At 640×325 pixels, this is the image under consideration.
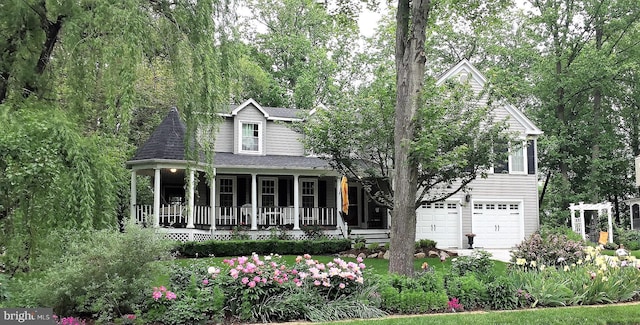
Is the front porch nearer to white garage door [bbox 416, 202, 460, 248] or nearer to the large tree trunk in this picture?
white garage door [bbox 416, 202, 460, 248]

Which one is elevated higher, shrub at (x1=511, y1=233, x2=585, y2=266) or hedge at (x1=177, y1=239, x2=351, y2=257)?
shrub at (x1=511, y1=233, x2=585, y2=266)

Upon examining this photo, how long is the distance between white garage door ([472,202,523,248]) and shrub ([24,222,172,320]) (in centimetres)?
1642

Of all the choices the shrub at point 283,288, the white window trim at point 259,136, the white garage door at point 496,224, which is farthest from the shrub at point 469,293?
the white garage door at point 496,224

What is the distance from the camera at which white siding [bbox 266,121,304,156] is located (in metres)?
19.9

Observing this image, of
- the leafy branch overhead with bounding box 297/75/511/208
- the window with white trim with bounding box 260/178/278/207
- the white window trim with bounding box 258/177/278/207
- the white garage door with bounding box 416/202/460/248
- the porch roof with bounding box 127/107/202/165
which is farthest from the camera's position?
the white garage door with bounding box 416/202/460/248

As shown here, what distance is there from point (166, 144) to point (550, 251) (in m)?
11.4

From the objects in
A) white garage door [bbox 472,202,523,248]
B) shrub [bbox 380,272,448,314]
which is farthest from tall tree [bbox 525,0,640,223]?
shrub [bbox 380,272,448,314]

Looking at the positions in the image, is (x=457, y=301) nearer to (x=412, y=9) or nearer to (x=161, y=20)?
(x=412, y=9)

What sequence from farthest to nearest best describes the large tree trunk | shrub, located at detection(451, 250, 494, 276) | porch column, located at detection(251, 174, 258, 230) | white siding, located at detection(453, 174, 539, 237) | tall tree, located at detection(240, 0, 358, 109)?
tall tree, located at detection(240, 0, 358, 109) < white siding, located at detection(453, 174, 539, 237) < porch column, located at detection(251, 174, 258, 230) < the large tree trunk < shrub, located at detection(451, 250, 494, 276)

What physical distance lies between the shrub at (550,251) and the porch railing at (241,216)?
31.0 feet

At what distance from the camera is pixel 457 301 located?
777cm

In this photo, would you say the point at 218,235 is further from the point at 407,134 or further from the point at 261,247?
the point at 407,134

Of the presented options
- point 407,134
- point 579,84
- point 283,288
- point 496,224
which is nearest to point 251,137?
point 496,224

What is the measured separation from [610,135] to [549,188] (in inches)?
198
